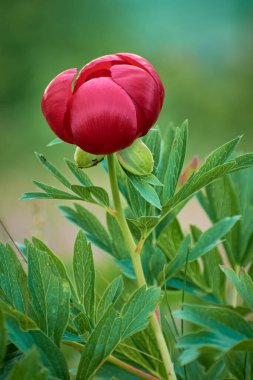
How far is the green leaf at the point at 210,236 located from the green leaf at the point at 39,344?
19 centimetres

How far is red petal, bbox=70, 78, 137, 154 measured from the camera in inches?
19.8

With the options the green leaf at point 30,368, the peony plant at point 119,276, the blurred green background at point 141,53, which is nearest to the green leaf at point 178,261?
the peony plant at point 119,276

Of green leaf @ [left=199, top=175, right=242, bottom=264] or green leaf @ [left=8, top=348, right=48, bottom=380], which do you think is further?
green leaf @ [left=199, top=175, right=242, bottom=264]

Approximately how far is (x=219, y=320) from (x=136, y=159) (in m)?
0.14

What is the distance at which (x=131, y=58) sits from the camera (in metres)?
0.53

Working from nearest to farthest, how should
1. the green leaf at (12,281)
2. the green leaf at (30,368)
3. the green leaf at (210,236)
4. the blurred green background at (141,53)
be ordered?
the green leaf at (30,368) → the green leaf at (12,281) → the green leaf at (210,236) → the blurred green background at (141,53)

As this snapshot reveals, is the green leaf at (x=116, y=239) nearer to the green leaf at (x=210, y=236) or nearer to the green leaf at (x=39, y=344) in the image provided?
the green leaf at (x=210, y=236)

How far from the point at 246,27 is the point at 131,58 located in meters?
3.88

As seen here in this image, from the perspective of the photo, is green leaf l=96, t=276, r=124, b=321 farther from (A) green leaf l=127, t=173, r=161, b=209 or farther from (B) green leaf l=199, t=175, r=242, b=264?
(B) green leaf l=199, t=175, r=242, b=264

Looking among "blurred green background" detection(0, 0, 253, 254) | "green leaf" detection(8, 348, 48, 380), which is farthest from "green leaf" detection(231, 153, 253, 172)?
"blurred green background" detection(0, 0, 253, 254)

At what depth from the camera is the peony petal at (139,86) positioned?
0.51 metres

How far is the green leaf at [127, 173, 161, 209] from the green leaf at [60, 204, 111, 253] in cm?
15

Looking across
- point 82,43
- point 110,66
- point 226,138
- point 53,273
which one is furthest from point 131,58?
point 82,43

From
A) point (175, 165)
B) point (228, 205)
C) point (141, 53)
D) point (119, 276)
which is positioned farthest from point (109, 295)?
point (141, 53)
